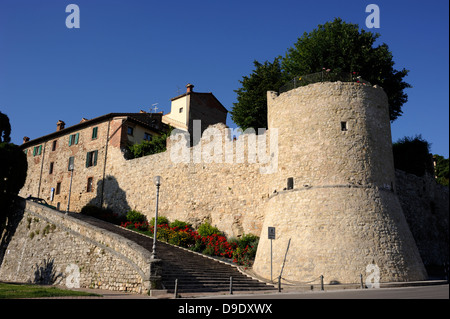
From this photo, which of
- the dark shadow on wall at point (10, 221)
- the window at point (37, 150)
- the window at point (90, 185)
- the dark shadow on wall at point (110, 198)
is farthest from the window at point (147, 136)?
the dark shadow on wall at point (10, 221)

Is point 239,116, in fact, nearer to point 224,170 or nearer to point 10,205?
point 224,170

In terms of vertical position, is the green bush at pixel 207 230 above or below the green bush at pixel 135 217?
below

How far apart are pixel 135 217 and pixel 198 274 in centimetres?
1210

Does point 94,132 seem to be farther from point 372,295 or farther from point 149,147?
point 372,295

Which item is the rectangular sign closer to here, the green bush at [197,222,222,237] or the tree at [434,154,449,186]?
the green bush at [197,222,222,237]

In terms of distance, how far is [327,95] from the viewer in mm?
18469

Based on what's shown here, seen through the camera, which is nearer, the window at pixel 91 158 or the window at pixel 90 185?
the window at pixel 90 185

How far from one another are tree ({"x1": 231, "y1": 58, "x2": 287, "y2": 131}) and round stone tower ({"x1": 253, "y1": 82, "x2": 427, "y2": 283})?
24.8 feet

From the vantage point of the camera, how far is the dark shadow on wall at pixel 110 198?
29.3 metres

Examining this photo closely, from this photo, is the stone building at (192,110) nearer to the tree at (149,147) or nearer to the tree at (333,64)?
the tree at (149,147)

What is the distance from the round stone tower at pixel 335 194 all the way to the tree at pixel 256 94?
7.55 m

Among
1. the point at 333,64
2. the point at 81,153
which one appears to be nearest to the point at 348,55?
the point at 333,64

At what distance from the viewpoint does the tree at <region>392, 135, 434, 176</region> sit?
25.8 m

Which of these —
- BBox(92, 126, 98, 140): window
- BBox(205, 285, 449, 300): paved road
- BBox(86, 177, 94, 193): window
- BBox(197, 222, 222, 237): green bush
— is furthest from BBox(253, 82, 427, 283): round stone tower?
BBox(92, 126, 98, 140): window
